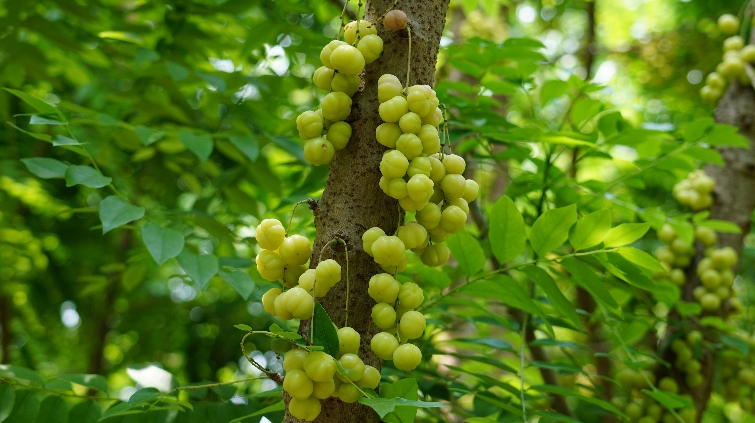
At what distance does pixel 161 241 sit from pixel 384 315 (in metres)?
0.75

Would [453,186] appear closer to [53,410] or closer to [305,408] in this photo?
[305,408]

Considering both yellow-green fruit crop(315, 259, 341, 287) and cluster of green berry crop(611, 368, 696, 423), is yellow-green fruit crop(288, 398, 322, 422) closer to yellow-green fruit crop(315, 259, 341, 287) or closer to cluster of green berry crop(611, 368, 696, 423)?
yellow-green fruit crop(315, 259, 341, 287)

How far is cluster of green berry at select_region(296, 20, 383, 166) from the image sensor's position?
4.07 feet

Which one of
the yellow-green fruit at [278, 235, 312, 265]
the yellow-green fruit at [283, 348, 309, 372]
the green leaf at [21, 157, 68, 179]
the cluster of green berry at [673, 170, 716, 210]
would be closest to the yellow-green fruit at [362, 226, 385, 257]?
the yellow-green fruit at [278, 235, 312, 265]

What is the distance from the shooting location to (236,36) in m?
3.42

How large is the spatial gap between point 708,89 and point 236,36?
266 cm

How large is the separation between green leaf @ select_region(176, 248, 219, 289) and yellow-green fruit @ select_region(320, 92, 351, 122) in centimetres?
Result: 63

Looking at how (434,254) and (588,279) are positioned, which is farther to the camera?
(588,279)

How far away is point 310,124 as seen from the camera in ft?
4.14

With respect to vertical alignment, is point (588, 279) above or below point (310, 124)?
below

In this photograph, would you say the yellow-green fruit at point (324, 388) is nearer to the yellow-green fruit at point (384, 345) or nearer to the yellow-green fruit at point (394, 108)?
the yellow-green fruit at point (384, 345)

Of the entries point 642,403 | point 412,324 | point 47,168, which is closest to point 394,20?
point 412,324

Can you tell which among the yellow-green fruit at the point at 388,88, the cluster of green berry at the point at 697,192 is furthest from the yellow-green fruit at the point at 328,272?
the cluster of green berry at the point at 697,192

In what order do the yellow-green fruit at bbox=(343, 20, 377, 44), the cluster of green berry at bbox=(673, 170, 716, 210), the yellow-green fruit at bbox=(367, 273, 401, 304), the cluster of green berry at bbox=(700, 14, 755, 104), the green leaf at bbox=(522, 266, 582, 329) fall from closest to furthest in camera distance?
the yellow-green fruit at bbox=(367, 273, 401, 304), the yellow-green fruit at bbox=(343, 20, 377, 44), the green leaf at bbox=(522, 266, 582, 329), the cluster of green berry at bbox=(673, 170, 716, 210), the cluster of green berry at bbox=(700, 14, 755, 104)
